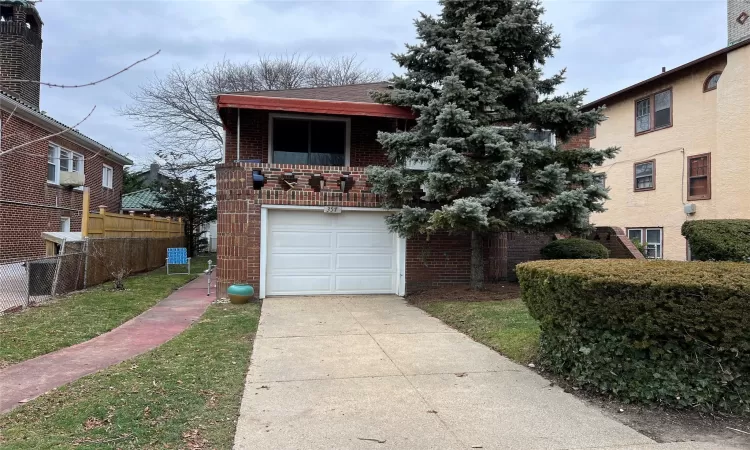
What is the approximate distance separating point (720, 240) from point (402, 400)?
9546mm

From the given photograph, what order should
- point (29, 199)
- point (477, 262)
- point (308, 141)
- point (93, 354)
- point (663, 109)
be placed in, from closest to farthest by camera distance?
point (93, 354) → point (477, 262) → point (308, 141) → point (29, 199) → point (663, 109)

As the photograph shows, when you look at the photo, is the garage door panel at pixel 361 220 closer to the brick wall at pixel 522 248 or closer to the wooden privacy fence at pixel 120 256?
the brick wall at pixel 522 248

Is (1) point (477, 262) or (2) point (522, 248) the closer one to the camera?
(1) point (477, 262)

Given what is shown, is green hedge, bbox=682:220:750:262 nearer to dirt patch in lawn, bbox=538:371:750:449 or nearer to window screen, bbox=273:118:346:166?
dirt patch in lawn, bbox=538:371:750:449

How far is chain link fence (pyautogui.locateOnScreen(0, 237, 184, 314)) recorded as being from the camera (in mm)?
9289

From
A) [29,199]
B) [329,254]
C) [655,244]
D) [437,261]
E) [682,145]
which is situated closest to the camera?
[329,254]

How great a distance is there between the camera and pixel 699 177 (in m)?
17.3

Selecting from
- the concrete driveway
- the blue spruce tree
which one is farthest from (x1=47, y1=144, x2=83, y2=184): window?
the concrete driveway

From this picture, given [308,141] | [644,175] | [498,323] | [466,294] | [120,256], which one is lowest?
[498,323]

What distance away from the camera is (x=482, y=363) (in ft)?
19.2

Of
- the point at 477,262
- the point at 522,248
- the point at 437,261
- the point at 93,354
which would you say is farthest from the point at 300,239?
the point at 522,248

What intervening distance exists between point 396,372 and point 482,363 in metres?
1.10

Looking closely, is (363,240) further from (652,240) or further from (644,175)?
(644,175)

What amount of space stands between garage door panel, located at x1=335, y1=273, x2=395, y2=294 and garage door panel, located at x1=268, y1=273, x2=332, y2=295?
0.92ft
